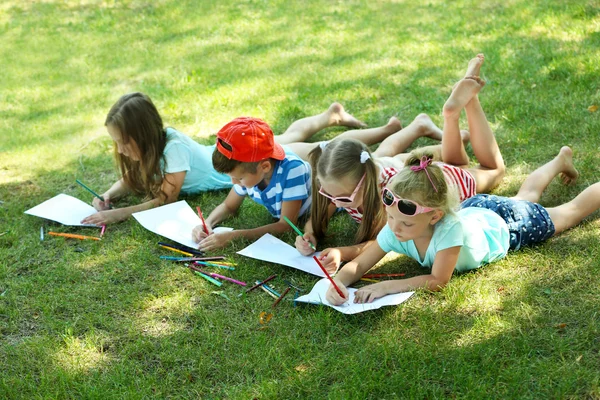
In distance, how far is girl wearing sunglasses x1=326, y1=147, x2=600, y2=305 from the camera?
9.24ft

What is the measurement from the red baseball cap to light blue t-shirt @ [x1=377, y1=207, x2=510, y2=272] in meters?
0.83

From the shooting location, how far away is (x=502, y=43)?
6.29 m

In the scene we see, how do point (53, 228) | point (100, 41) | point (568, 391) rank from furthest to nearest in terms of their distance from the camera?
point (100, 41) < point (53, 228) < point (568, 391)

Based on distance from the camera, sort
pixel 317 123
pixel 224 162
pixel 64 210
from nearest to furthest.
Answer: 1. pixel 224 162
2. pixel 64 210
3. pixel 317 123

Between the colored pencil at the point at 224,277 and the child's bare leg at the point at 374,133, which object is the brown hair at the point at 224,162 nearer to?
the colored pencil at the point at 224,277

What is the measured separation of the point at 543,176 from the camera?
11.9ft

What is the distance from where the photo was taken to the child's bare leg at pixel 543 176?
3.57m

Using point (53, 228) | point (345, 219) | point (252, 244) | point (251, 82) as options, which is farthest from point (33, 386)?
point (251, 82)

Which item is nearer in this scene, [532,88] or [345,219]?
[345,219]

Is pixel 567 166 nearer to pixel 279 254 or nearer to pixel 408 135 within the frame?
pixel 408 135

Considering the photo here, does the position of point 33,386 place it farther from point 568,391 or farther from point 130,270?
point 568,391

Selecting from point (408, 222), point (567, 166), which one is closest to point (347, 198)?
point (408, 222)

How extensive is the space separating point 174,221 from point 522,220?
6.51 ft

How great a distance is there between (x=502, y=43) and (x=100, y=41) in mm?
4886
